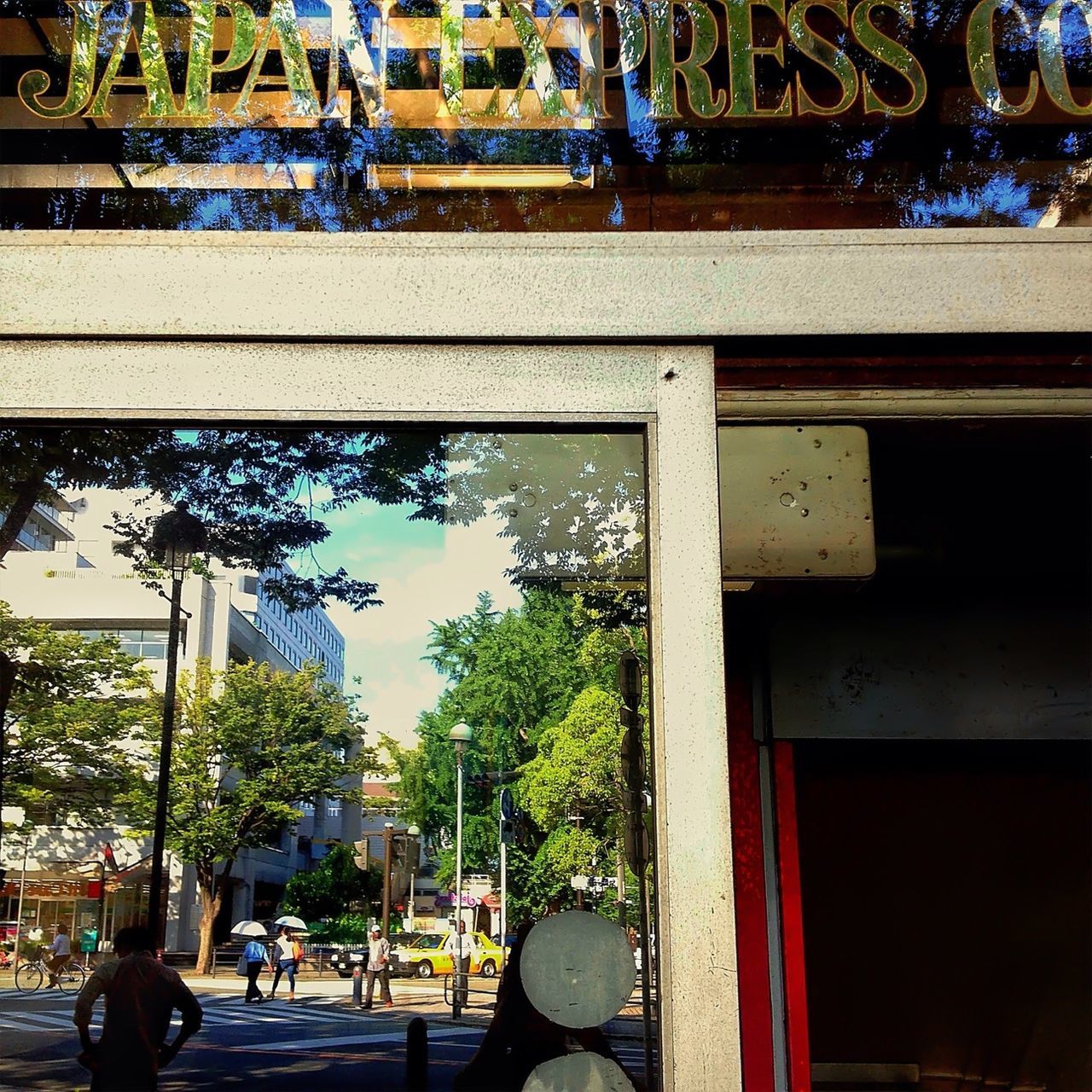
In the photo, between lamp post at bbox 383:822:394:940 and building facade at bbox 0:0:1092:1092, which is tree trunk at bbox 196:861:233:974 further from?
building facade at bbox 0:0:1092:1092

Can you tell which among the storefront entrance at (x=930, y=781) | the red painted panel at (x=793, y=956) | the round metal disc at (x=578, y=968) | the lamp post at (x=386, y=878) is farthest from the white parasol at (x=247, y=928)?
the red painted panel at (x=793, y=956)

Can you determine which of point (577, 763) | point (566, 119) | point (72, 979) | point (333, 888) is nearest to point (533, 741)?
point (577, 763)

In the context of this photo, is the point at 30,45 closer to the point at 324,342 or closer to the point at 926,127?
the point at 324,342

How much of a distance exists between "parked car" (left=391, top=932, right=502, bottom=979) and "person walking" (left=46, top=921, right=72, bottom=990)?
0.67 meters

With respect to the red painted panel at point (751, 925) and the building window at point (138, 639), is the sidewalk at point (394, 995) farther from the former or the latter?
the red painted panel at point (751, 925)

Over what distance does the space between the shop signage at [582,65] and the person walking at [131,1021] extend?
5.44 ft

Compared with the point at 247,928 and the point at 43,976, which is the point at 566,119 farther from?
the point at 43,976

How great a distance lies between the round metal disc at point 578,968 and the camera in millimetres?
1977

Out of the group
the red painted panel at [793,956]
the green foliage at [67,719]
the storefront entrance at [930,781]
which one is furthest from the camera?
the red painted panel at [793,956]

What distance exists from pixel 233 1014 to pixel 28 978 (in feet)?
1.32

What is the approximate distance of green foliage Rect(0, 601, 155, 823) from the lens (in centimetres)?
236

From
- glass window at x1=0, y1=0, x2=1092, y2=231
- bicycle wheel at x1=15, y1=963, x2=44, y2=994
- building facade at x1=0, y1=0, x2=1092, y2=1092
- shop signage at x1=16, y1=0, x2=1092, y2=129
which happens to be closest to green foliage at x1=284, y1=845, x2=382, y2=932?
bicycle wheel at x1=15, y1=963, x2=44, y2=994

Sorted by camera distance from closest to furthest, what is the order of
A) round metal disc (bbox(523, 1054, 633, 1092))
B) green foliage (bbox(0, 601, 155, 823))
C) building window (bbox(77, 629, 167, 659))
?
round metal disc (bbox(523, 1054, 633, 1092)) → green foliage (bbox(0, 601, 155, 823)) → building window (bbox(77, 629, 167, 659))

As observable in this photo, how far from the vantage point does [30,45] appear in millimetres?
2350
